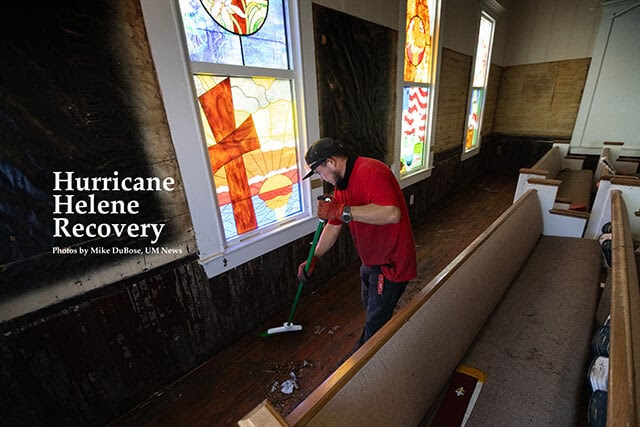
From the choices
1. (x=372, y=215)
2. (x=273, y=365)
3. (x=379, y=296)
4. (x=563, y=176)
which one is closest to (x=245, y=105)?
(x=372, y=215)

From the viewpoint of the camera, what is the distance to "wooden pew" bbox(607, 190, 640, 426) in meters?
0.72

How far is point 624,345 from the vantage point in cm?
89

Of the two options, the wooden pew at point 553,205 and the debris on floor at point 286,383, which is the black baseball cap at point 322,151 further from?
the wooden pew at point 553,205

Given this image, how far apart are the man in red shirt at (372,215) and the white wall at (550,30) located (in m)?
7.09

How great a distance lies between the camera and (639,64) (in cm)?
511

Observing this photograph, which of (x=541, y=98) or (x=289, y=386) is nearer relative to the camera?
(x=289, y=386)

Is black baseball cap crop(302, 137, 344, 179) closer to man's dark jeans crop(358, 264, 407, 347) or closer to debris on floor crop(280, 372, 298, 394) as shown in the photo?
man's dark jeans crop(358, 264, 407, 347)

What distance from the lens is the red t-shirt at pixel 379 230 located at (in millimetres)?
1478

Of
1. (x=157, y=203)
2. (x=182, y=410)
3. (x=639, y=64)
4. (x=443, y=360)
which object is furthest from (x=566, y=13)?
(x=182, y=410)

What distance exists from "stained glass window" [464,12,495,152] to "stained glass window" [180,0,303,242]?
452cm

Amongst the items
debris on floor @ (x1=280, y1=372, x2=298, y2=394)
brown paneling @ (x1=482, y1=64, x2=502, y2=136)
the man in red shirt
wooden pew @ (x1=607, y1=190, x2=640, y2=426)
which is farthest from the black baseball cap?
brown paneling @ (x1=482, y1=64, x2=502, y2=136)

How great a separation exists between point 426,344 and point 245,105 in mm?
1752

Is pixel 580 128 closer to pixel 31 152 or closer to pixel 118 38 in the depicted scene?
pixel 118 38

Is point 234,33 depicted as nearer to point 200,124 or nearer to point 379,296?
point 200,124
